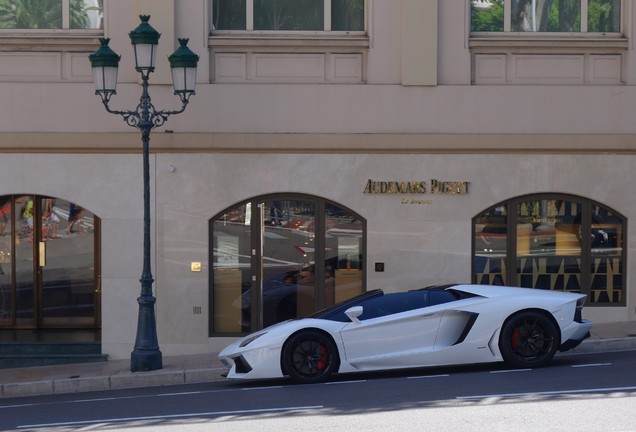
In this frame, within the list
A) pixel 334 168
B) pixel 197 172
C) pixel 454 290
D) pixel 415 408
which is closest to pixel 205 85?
pixel 197 172

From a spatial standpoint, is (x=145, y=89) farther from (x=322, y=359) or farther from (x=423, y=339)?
(x=423, y=339)

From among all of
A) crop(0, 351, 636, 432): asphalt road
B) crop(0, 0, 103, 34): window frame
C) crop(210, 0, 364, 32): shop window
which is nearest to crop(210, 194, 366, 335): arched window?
crop(210, 0, 364, 32): shop window

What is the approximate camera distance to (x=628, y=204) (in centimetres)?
1783

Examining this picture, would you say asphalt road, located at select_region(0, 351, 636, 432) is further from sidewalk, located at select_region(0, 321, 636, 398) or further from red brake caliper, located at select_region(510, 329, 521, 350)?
sidewalk, located at select_region(0, 321, 636, 398)

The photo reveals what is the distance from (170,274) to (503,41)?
7.05 meters

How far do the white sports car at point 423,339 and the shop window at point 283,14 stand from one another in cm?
671

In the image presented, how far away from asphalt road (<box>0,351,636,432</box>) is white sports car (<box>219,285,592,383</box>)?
217 millimetres

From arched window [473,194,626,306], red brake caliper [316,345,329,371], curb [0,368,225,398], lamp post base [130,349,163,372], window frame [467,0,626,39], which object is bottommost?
curb [0,368,225,398]

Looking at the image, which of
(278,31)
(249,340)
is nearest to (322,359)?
(249,340)

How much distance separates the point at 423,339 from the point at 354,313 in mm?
950

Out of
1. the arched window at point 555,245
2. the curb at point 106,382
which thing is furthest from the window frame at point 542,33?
the curb at point 106,382

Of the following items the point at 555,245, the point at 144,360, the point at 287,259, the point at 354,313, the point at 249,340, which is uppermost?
the point at 555,245

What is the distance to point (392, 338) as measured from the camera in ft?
43.3

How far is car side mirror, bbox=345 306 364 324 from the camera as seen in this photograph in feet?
43.0
